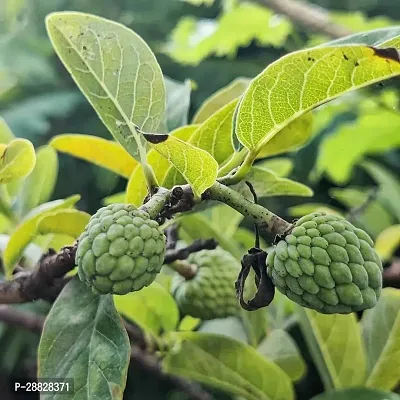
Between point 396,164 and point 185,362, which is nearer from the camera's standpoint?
point 185,362

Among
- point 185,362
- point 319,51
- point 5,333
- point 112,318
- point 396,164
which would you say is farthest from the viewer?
point 396,164

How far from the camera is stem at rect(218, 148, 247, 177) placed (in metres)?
0.59

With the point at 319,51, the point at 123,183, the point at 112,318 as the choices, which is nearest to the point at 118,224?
the point at 112,318

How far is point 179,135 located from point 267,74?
0.17 meters

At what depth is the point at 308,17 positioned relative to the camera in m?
1.67

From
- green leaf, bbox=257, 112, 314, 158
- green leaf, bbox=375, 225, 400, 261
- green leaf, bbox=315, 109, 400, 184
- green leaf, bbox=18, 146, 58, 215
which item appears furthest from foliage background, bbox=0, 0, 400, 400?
green leaf, bbox=257, 112, 314, 158

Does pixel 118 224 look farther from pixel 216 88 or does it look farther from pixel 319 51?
pixel 216 88

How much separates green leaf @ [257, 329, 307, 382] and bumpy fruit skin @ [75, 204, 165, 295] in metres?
0.42

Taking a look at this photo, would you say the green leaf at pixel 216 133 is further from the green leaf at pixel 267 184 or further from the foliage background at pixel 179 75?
the foliage background at pixel 179 75

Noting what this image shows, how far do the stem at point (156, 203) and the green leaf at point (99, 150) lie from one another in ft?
0.71

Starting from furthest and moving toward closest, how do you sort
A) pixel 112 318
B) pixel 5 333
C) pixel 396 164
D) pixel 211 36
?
pixel 211 36
pixel 396 164
pixel 5 333
pixel 112 318

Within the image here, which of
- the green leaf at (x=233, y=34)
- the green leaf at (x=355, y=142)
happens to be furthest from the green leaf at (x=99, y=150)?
the green leaf at (x=233, y=34)

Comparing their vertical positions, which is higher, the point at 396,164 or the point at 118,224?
the point at 118,224

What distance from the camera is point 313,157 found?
2.08 meters
